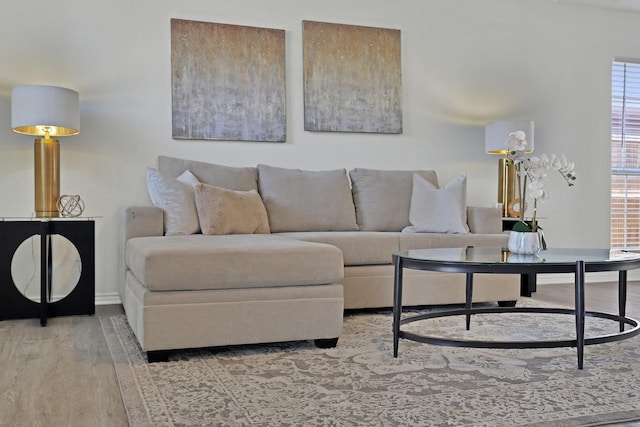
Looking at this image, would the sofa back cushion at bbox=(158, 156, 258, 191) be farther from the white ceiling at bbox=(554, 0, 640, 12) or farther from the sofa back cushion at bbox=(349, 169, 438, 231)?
the white ceiling at bbox=(554, 0, 640, 12)

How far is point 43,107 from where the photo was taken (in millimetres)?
3674

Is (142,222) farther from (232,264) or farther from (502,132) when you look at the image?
(502,132)

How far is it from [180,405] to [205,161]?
2.70m

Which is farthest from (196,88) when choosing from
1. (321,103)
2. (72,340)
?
(72,340)

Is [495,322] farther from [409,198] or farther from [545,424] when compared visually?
[545,424]

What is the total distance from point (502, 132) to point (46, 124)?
10.9 ft

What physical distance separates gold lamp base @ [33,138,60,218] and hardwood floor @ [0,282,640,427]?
0.70 m

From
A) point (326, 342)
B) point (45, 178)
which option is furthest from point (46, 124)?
point (326, 342)

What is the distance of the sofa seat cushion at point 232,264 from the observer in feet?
8.45

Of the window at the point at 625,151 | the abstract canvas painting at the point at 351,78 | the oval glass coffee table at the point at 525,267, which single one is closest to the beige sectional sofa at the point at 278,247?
the oval glass coffee table at the point at 525,267

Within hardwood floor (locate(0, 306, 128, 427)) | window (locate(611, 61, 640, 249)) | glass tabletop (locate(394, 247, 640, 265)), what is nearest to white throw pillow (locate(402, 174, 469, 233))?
glass tabletop (locate(394, 247, 640, 265))

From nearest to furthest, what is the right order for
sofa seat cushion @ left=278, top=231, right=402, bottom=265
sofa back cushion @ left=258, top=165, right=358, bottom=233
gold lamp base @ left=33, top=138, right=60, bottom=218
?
sofa seat cushion @ left=278, top=231, right=402, bottom=265, gold lamp base @ left=33, top=138, right=60, bottom=218, sofa back cushion @ left=258, top=165, right=358, bottom=233

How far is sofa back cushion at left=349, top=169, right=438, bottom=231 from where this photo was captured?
4.41 m

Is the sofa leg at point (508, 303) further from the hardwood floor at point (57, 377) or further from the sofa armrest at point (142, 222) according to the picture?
the hardwood floor at point (57, 377)
